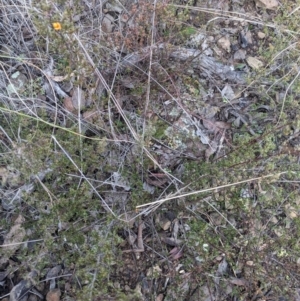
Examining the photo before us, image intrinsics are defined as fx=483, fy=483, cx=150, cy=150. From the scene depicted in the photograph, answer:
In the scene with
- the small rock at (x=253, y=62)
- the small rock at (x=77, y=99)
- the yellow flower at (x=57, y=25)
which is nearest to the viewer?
the yellow flower at (x=57, y=25)

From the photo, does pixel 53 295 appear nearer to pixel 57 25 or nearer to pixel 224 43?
pixel 57 25

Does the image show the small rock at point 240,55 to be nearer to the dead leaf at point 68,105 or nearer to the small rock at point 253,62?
the small rock at point 253,62

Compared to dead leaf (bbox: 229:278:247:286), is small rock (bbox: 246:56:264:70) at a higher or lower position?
higher

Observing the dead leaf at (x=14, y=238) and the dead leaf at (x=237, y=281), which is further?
the dead leaf at (x=237, y=281)

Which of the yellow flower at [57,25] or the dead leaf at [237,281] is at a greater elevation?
the yellow flower at [57,25]

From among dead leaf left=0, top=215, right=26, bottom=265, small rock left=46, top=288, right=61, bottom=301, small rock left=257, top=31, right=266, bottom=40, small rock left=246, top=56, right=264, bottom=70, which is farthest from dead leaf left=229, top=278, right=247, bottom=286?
small rock left=257, top=31, right=266, bottom=40

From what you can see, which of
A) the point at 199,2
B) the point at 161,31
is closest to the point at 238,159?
the point at 161,31

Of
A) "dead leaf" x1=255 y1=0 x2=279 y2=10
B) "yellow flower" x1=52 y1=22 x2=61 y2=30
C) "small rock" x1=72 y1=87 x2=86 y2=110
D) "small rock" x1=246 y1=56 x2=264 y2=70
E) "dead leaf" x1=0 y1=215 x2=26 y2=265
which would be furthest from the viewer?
"dead leaf" x1=255 y1=0 x2=279 y2=10

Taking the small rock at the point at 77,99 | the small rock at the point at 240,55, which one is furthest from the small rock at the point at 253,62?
the small rock at the point at 77,99

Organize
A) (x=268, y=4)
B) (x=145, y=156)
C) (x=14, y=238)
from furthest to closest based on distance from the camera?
1. (x=268, y=4)
2. (x=145, y=156)
3. (x=14, y=238)

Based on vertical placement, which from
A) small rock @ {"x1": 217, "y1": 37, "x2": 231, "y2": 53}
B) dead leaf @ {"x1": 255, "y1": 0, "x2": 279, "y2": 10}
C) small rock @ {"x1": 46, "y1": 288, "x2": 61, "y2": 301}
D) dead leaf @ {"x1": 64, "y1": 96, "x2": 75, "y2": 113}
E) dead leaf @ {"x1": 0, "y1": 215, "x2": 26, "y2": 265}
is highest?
dead leaf @ {"x1": 255, "y1": 0, "x2": 279, "y2": 10}

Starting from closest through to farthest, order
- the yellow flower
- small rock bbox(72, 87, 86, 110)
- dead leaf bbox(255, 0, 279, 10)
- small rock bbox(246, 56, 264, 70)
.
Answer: the yellow flower, small rock bbox(72, 87, 86, 110), small rock bbox(246, 56, 264, 70), dead leaf bbox(255, 0, 279, 10)

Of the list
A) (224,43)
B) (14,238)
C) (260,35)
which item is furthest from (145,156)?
(260,35)

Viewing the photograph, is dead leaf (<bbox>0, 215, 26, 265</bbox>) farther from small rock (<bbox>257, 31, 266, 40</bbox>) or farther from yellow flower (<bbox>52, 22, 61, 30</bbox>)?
small rock (<bbox>257, 31, 266, 40</bbox>)
